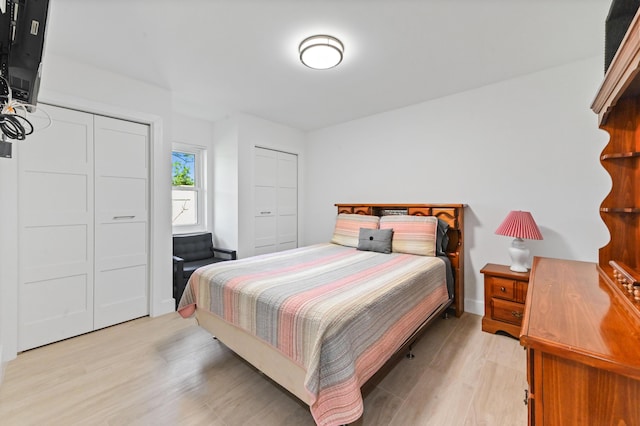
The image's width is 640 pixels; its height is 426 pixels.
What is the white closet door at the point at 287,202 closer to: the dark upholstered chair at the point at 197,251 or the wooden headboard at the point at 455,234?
the dark upholstered chair at the point at 197,251

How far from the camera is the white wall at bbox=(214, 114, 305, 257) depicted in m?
3.73

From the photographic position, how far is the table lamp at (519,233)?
2.32m

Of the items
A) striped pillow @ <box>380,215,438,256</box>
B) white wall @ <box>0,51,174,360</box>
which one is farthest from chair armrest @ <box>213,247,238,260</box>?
striped pillow @ <box>380,215,438,256</box>

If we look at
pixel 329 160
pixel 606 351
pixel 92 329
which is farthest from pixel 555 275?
pixel 92 329

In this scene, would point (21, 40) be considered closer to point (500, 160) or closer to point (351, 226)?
point (351, 226)

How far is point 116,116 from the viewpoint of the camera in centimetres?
265

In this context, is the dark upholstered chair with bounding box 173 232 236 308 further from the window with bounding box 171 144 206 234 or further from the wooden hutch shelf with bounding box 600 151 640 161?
the wooden hutch shelf with bounding box 600 151 640 161

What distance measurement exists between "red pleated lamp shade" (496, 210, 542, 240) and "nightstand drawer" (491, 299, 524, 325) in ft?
2.00

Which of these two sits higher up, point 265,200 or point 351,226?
Answer: point 265,200

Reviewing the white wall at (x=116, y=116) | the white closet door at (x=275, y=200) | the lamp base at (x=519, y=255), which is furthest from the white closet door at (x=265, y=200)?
the lamp base at (x=519, y=255)

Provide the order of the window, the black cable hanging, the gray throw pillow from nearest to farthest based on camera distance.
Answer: the black cable hanging < the gray throw pillow < the window

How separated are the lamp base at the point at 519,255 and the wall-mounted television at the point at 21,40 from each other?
3.44 meters

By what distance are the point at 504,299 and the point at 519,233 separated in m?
0.62

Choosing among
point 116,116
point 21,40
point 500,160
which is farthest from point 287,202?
point 21,40
